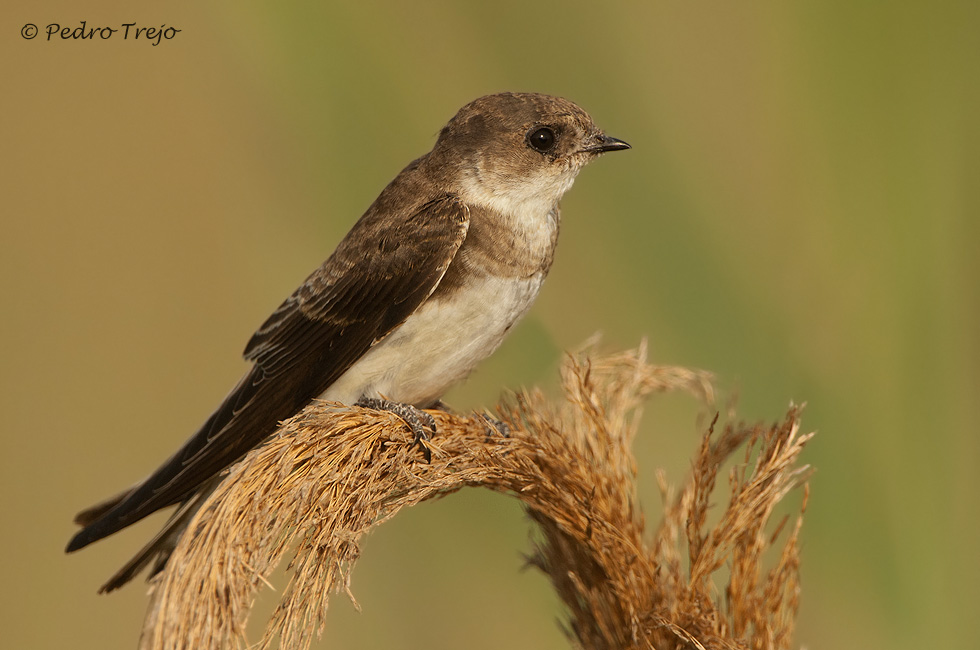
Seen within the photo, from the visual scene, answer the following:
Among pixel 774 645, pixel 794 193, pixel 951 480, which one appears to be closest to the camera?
pixel 774 645

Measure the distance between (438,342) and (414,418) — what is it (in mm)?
247

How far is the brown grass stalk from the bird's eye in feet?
1.91

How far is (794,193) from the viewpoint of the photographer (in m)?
1.94

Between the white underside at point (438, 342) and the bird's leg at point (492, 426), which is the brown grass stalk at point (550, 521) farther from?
the white underside at point (438, 342)

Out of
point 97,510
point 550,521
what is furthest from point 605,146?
point 97,510

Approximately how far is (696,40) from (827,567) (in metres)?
1.23

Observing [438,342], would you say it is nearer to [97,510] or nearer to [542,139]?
[542,139]

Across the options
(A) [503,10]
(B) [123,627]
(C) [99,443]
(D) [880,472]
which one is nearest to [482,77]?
(A) [503,10]

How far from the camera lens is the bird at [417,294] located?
5.32 feet

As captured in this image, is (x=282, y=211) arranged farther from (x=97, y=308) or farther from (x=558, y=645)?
(x=558, y=645)

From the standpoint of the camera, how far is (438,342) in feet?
5.43

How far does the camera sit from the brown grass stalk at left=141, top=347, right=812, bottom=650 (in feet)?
3.26

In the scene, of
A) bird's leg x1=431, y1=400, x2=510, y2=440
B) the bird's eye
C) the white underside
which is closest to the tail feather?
the white underside

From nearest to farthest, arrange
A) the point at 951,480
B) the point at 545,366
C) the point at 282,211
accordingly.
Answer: the point at 951,480, the point at 545,366, the point at 282,211
